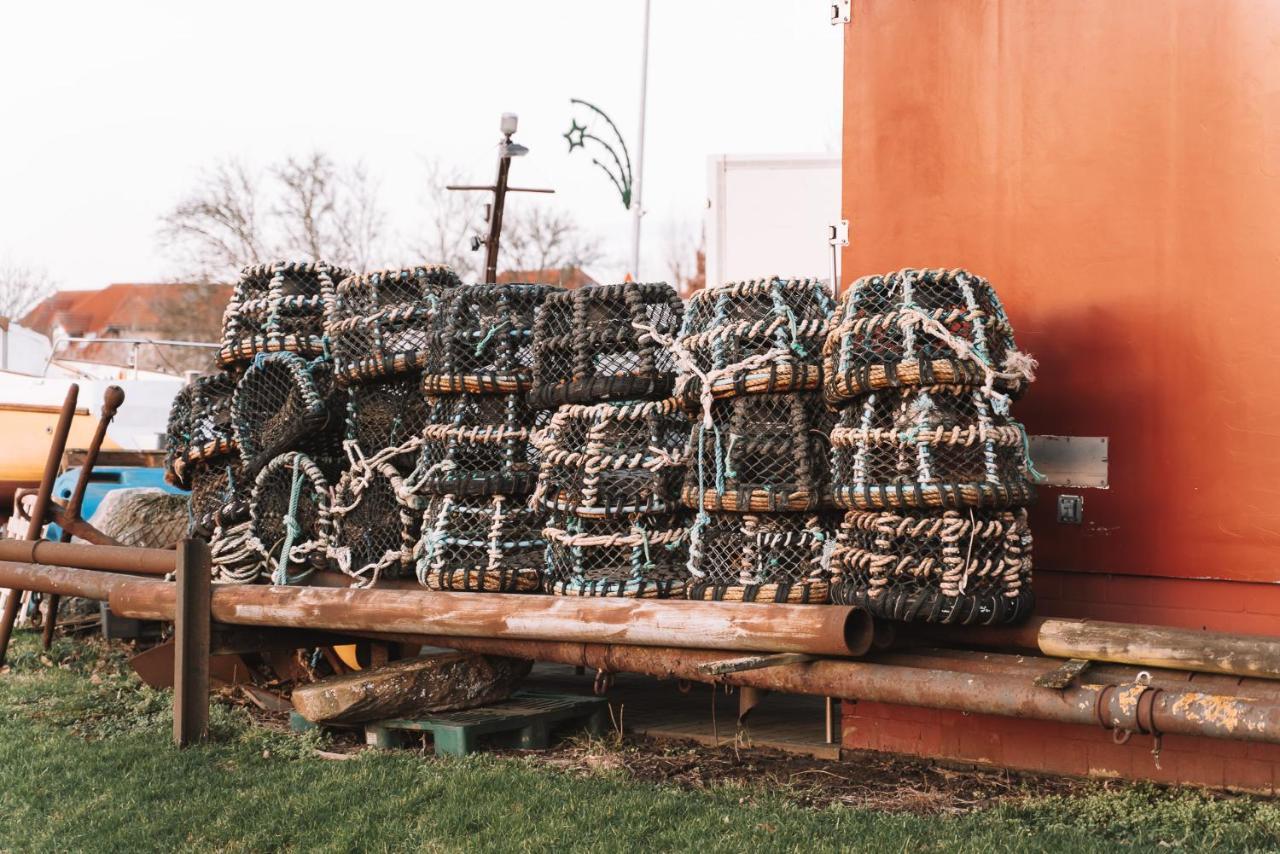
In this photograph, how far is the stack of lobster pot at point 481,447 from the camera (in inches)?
262

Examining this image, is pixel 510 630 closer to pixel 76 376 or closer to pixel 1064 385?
pixel 1064 385

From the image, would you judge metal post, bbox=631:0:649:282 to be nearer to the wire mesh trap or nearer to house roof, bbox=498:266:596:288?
the wire mesh trap

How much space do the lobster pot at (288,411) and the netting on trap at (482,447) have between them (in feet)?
3.25

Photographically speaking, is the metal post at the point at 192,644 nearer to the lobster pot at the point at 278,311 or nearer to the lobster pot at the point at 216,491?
the lobster pot at the point at 216,491

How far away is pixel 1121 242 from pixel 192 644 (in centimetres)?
478

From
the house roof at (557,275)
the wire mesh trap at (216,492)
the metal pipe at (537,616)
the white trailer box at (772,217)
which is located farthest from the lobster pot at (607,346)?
the house roof at (557,275)

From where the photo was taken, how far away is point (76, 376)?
68.9 feet

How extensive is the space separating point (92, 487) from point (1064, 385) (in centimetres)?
1000

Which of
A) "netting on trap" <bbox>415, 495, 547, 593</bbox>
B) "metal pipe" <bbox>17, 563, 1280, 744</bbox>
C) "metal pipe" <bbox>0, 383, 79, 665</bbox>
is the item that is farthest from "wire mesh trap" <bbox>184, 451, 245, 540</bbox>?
"netting on trap" <bbox>415, 495, 547, 593</bbox>

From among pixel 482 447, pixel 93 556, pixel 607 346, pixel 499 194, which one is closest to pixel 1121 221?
pixel 607 346

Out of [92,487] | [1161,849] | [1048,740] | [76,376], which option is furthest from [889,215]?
[76,376]

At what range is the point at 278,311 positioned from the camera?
7.98 meters

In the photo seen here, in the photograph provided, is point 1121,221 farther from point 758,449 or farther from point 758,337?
point 758,449

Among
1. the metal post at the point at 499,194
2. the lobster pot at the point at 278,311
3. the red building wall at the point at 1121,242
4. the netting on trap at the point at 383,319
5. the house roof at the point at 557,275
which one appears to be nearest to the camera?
the red building wall at the point at 1121,242
